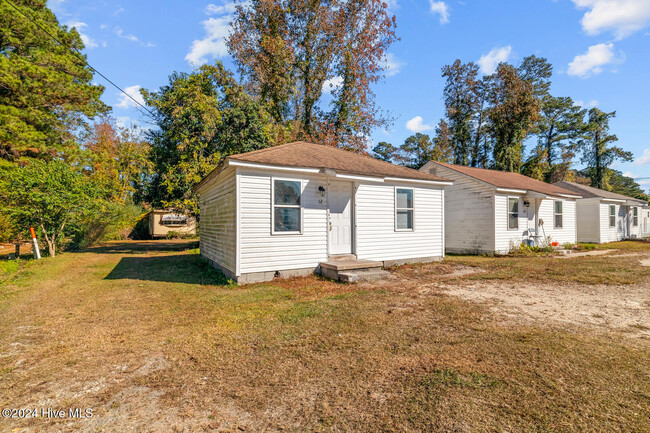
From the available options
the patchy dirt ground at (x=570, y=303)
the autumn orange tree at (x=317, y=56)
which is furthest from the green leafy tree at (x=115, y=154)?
the patchy dirt ground at (x=570, y=303)

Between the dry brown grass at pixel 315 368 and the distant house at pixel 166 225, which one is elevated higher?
the distant house at pixel 166 225

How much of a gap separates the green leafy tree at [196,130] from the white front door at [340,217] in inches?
338

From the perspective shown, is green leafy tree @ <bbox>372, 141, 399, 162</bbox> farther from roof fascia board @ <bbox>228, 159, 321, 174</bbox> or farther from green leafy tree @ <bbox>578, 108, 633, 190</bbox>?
roof fascia board @ <bbox>228, 159, 321, 174</bbox>

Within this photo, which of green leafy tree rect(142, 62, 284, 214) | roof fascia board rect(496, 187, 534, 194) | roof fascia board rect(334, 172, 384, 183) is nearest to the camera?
roof fascia board rect(334, 172, 384, 183)

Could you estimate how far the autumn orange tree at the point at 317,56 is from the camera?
18.9m

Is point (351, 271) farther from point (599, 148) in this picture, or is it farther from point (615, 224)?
point (599, 148)

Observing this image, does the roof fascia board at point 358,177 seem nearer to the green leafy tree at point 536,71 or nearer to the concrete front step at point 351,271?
the concrete front step at point 351,271

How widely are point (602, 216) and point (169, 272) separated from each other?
23.8 m

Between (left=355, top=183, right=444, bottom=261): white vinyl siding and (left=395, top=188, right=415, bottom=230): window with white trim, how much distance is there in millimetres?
139

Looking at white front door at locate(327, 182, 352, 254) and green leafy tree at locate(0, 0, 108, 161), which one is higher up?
green leafy tree at locate(0, 0, 108, 161)

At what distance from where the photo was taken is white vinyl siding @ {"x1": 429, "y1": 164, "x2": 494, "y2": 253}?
1348 centimetres

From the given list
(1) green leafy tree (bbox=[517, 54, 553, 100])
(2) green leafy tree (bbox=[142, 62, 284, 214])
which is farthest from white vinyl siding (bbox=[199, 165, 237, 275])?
(1) green leafy tree (bbox=[517, 54, 553, 100])

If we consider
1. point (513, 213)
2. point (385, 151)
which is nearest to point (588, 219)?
point (513, 213)

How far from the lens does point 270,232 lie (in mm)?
7762
